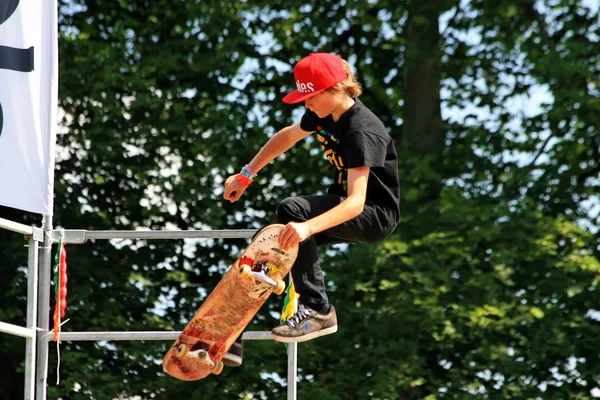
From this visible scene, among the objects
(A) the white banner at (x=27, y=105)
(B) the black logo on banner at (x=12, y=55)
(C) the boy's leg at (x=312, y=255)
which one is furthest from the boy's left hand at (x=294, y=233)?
(B) the black logo on banner at (x=12, y=55)

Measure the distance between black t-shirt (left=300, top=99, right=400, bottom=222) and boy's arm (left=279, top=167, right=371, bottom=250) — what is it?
0.05 metres

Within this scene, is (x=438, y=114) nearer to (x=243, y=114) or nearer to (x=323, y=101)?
(x=243, y=114)

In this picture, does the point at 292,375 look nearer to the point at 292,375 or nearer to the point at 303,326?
the point at 292,375

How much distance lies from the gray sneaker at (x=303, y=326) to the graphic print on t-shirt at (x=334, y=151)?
0.54m

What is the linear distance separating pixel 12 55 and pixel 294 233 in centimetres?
195

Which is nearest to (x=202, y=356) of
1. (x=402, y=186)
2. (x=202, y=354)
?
(x=202, y=354)

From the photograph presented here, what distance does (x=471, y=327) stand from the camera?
424 inches

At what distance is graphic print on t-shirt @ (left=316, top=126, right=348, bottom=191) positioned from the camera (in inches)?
182

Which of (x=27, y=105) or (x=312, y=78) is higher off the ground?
(x=27, y=105)

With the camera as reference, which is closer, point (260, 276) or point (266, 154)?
point (260, 276)

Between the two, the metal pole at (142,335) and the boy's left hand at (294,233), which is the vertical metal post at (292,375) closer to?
the metal pole at (142,335)

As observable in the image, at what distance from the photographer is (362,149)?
4.36 meters

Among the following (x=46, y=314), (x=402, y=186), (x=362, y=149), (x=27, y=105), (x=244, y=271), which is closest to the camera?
(x=362, y=149)

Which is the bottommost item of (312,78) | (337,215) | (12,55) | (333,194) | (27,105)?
(337,215)
